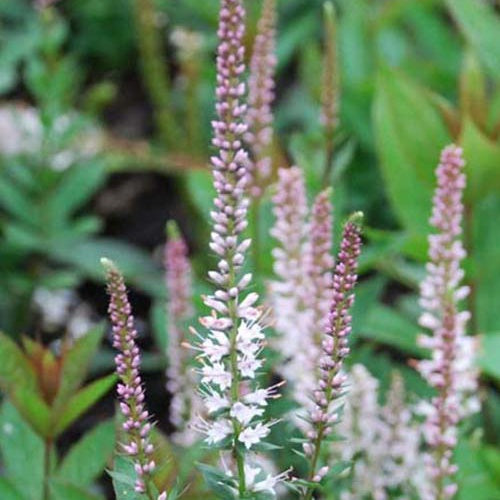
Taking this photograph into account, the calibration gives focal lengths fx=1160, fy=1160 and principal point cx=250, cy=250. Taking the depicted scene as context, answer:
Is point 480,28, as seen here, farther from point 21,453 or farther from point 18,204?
point 21,453

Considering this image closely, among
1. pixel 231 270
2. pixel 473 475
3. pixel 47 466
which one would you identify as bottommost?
pixel 473 475

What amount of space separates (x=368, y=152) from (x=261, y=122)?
5.00ft

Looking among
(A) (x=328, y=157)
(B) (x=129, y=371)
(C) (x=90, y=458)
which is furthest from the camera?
(A) (x=328, y=157)

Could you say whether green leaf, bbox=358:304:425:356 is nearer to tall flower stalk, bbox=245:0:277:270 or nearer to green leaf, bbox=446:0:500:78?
tall flower stalk, bbox=245:0:277:270

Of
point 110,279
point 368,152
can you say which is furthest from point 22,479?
point 368,152

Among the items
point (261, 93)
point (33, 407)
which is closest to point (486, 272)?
point (261, 93)

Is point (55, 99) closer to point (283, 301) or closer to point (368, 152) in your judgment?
point (368, 152)

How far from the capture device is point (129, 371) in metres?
1.60

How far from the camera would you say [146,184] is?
17.8 feet

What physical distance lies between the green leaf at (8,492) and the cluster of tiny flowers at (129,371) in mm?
756

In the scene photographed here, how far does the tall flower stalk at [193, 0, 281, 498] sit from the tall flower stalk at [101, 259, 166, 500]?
103 mm

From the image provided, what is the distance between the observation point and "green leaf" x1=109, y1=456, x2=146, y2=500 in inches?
67.7

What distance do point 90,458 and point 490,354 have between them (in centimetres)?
96

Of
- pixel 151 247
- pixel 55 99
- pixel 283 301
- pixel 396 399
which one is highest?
pixel 55 99
